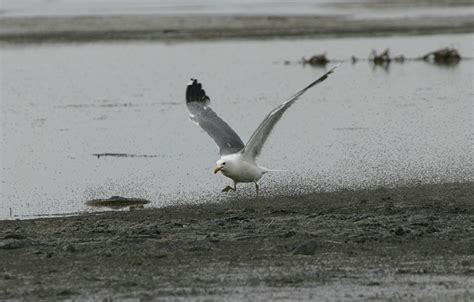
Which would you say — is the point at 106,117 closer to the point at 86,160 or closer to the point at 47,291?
the point at 86,160

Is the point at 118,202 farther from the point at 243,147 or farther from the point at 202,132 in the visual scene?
the point at 202,132

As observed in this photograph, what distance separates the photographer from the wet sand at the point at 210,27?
3219cm

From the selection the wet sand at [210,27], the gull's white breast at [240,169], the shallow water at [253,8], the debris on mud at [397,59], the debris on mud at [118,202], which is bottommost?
the shallow water at [253,8]

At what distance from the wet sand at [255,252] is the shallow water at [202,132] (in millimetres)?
1450

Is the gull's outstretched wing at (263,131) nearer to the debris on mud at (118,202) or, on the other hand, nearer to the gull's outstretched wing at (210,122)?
the gull's outstretched wing at (210,122)

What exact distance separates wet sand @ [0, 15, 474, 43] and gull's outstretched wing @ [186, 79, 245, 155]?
17.8m

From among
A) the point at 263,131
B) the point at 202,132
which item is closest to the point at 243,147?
the point at 263,131

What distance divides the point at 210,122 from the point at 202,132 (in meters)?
2.80

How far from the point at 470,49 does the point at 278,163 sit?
14628 millimetres

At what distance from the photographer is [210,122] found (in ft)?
42.7

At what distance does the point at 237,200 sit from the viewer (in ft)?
37.5

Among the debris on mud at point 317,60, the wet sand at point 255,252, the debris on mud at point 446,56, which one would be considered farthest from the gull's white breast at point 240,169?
the debris on mud at point 446,56

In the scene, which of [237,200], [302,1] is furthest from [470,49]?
[302,1]

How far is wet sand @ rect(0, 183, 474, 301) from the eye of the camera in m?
7.36
